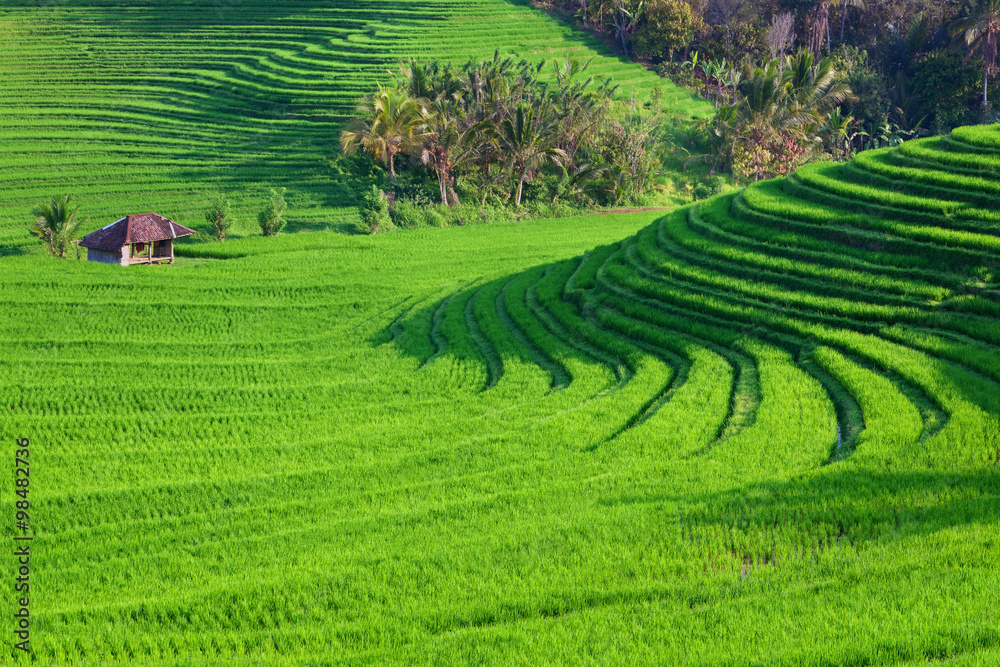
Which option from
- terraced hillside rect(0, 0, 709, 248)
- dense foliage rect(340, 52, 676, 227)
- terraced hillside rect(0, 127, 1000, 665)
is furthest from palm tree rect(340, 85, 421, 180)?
terraced hillside rect(0, 127, 1000, 665)

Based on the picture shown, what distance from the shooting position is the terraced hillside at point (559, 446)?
750cm

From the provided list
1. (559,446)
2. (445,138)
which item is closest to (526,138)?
(445,138)

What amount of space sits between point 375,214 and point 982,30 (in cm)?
3398

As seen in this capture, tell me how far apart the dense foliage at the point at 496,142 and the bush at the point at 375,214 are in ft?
4.97

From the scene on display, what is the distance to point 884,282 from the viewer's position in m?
15.6

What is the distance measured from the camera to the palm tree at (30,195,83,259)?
25.6 metres

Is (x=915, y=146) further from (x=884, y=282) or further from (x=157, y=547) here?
(x=157, y=547)

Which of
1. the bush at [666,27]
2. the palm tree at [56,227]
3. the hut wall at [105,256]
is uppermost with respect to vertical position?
the bush at [666,27]

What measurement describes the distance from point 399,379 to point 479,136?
19.9 meters

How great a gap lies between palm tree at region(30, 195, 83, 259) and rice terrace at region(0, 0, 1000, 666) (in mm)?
111

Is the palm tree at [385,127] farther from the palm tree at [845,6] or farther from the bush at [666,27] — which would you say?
the palm tree at [845,6]

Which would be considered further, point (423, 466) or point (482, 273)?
point (482, 273)

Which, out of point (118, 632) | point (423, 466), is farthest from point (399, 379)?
point (118, 632)

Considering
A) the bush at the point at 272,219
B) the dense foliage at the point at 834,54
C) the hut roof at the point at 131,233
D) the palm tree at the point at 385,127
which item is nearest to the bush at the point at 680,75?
the dense foliage at the point at 834,54
